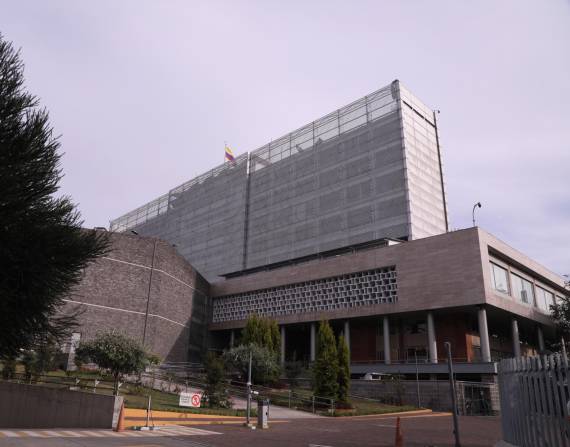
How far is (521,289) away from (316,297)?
802 inches

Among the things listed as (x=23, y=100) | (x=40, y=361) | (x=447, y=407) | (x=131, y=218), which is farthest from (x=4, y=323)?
(x=131, y=218)

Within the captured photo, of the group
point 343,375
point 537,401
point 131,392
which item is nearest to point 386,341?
point 343,375

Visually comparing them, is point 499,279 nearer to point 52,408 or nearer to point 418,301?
point 418,301

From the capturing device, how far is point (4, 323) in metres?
11.5

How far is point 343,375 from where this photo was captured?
97.9 ft

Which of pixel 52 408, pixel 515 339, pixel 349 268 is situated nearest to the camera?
pixel 52 408

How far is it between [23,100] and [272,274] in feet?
143

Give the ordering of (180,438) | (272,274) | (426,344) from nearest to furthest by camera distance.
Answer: (180,438) → (426,344) → (272,274)

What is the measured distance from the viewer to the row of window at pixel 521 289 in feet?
142

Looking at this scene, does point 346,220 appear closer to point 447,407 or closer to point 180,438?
point 447,407

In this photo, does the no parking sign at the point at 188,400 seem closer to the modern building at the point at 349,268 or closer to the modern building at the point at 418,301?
the modern building at the point at 349,268

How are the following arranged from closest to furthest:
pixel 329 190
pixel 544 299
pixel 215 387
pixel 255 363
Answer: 1. pixel 215 387
2. pixel 255 363
3. pixel 544 299
4. pixel 329 190

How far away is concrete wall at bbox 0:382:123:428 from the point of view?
1734cm

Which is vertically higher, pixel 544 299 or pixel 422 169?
pixel 422 169
